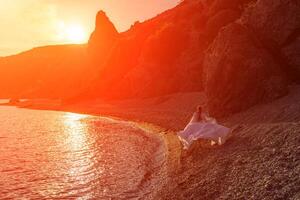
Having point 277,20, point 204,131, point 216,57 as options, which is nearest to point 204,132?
point 204,131

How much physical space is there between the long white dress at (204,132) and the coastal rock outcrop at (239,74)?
1404cm

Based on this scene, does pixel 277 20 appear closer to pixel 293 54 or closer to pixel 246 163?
pixel 293 54

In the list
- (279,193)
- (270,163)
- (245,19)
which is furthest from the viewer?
(245,19)

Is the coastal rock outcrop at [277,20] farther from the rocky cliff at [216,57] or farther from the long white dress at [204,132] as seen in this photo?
the long white dress at [204,132]

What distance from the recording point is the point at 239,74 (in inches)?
1761

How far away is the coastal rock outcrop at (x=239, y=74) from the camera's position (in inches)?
1704

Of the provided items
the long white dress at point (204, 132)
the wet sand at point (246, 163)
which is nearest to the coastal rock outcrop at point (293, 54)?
the wet sand at point (246, 163)

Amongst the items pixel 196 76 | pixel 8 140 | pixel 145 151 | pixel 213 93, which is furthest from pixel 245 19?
pixel 8 140

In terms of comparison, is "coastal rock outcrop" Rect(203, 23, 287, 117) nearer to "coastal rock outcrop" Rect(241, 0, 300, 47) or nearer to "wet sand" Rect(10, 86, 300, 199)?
"coastal rock outcrop" Rect(241, 0, 300, 47)

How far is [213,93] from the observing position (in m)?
47.3

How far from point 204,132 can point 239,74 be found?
1700 centimetres

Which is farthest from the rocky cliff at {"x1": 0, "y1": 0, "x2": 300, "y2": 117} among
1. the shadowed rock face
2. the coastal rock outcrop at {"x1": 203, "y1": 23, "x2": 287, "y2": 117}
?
the shadowed rock face

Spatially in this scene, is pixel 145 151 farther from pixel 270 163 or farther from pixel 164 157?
pixel 270 163

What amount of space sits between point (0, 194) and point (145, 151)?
51.7 feet
